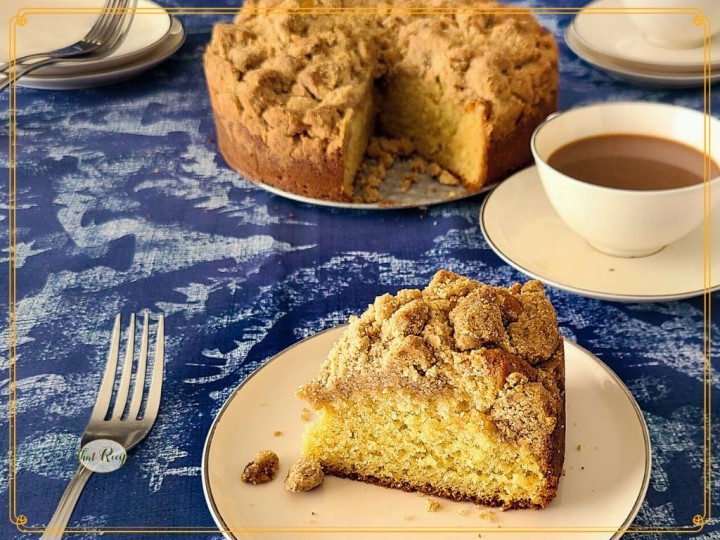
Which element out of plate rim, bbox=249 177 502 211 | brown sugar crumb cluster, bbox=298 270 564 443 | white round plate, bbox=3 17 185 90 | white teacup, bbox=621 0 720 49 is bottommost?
plate rim, bbox=249 177 502 211

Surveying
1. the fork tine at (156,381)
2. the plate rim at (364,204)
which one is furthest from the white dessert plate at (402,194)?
the fork tine at (156,381)

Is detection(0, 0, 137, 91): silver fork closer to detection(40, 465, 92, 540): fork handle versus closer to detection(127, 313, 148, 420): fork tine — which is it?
detection(127, 313, 148, 420): fork tine

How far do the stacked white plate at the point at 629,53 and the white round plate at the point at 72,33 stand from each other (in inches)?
59.2

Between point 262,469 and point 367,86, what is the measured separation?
4.83 ft

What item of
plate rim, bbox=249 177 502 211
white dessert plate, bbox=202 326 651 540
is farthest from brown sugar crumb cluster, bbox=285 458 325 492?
plate rim, bbox=249 177 502 211

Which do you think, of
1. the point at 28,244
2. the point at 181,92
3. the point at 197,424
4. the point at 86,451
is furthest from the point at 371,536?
the point at 181,92

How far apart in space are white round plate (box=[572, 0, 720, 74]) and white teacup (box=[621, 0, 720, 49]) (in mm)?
13

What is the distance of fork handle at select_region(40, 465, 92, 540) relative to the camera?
1393 mm

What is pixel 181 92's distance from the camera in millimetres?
3004

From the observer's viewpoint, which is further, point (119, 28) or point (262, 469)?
point (119, 28)

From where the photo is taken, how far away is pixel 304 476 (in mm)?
1406

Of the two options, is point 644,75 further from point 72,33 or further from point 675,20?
point 72,33

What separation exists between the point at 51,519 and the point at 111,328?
22.7 inches

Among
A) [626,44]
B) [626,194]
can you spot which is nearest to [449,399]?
[626,194]
